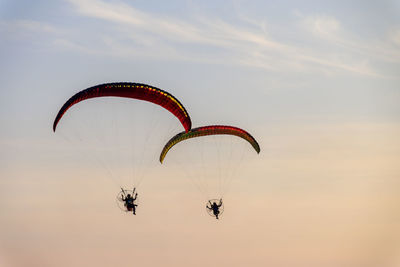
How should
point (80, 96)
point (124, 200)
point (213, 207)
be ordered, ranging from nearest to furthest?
point (80, 96) → point (124, 200) → point (213, 207)

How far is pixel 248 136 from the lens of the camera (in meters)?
73.4

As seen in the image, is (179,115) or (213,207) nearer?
(179,115)

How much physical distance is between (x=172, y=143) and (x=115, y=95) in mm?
9577

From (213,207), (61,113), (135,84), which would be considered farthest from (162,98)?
(213,207)

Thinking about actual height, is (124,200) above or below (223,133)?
below

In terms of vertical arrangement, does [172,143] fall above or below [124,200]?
above

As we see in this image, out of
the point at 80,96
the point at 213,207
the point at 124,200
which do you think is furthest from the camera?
the point at 213,207

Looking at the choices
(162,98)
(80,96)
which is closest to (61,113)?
(80,96)

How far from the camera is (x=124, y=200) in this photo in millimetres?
71500

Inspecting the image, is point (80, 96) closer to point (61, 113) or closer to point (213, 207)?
point (61, 113)

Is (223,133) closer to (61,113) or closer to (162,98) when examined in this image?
(162,98)

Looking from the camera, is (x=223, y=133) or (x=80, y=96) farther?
(x=223, y=133)

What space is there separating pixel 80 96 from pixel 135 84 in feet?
12.9

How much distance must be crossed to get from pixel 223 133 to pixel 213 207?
24.7 ft
